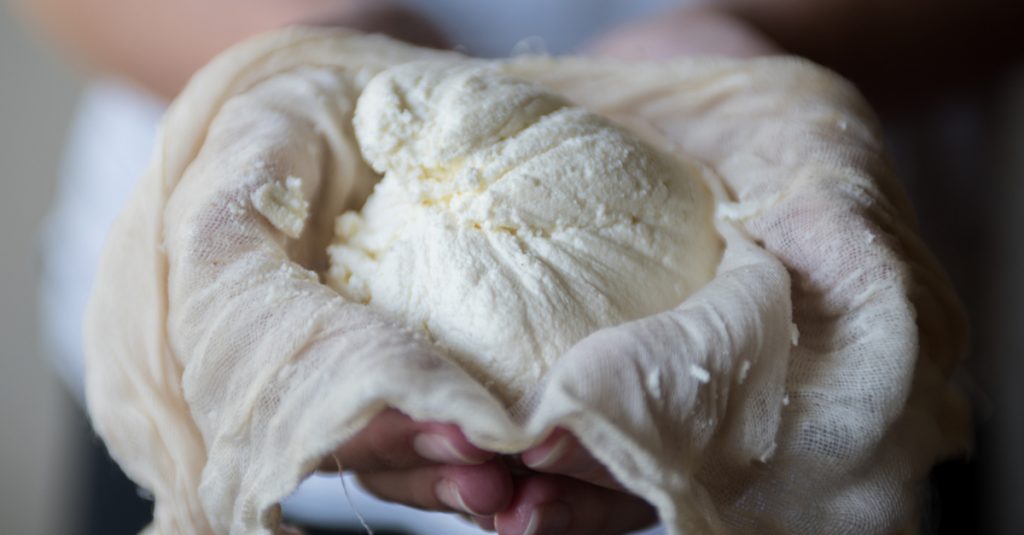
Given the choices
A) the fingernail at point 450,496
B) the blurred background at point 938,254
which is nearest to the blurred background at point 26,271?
the blurred background at point 938,254

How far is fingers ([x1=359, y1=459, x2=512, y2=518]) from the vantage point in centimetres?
38

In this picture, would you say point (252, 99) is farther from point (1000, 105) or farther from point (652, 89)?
point (1000, 105)

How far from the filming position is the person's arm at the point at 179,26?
26.0 inches

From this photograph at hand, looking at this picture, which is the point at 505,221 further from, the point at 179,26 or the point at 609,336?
the point at 179,26

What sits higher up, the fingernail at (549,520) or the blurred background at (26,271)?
the fingernail at (549,520)

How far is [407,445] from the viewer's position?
15.1 inches

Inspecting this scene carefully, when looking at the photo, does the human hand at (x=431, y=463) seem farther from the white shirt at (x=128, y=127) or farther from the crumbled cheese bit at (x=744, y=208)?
the white shirt at (x=128, y=127)

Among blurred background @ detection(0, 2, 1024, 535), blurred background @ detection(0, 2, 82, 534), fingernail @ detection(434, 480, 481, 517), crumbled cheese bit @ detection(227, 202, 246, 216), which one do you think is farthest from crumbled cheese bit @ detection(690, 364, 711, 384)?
blurred background @ detection(0, 2, 82, 534)

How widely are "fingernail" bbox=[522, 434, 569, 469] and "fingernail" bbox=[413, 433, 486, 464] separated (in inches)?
1.1

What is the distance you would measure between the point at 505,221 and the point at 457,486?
0.13 metres

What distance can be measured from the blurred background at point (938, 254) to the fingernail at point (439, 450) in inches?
15.9

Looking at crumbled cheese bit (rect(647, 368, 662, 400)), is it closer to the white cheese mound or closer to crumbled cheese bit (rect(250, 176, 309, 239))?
the white cheese mound

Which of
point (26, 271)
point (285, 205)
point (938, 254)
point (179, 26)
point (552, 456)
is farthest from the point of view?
point (26, 271)

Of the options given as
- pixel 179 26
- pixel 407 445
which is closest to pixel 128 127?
pixel 179 26
